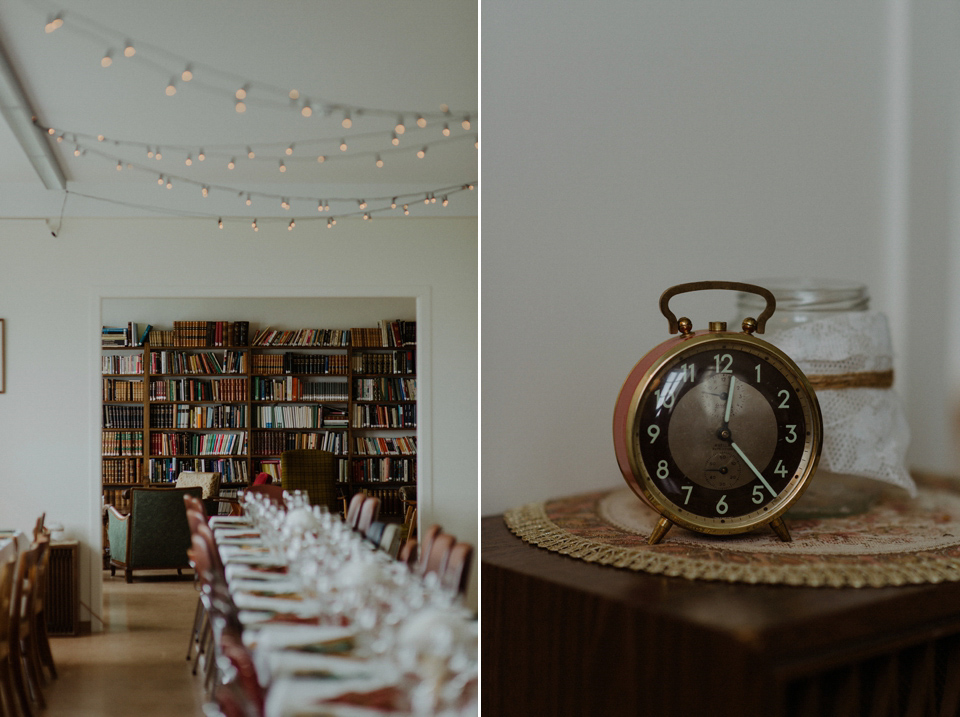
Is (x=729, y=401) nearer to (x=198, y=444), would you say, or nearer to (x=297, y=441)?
(x=297, y=441)

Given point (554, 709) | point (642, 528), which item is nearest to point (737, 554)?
point (642, 528)

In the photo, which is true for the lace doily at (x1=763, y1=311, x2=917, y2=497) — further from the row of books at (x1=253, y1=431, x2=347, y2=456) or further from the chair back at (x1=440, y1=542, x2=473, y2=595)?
the row of books at (x1=253, y1=431, x2=347, y2=456)

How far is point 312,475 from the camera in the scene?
1.08 m

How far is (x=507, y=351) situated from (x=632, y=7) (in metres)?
0.58

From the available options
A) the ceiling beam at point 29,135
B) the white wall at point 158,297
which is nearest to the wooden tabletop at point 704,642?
the white wall at point 158,297

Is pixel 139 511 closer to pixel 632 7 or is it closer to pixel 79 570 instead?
pixel 79 570

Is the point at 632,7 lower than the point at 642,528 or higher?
higher

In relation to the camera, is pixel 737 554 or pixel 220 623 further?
pixel 220 623

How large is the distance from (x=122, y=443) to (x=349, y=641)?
0.62 metres

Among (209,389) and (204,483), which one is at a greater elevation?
(209,389)

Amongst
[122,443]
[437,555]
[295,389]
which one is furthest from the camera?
[295,389]

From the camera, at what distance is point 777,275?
3.51ft

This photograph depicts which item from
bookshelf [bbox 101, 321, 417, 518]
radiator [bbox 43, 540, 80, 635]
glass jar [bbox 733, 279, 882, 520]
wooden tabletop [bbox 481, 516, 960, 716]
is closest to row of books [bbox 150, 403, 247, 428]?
bookshelf [bbox 101, 321, 417, 518]

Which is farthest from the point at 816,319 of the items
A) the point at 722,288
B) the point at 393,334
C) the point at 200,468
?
the point at 200,468
